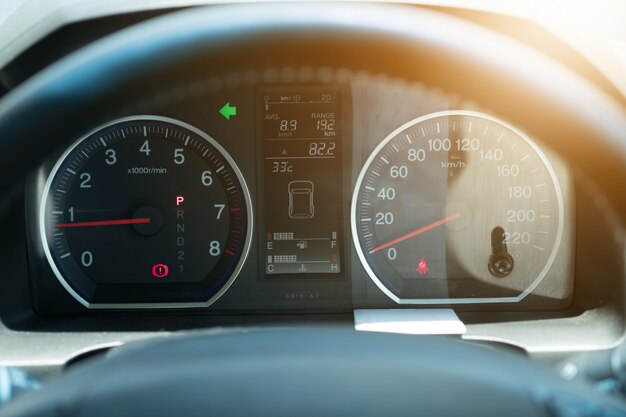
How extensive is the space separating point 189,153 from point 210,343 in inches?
74.0

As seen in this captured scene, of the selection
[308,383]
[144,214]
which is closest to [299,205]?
[144,214]

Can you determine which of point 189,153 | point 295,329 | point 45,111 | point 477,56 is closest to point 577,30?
point 477,56

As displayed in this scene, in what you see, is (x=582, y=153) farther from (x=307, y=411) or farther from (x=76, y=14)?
(x=76, y=14)

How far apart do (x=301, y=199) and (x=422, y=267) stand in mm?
519

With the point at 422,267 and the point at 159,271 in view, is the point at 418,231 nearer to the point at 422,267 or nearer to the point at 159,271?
the point at 422,267

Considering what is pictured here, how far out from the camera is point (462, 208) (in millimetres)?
3145

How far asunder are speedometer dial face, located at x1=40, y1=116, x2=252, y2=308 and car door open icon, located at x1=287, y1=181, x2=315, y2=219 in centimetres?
17

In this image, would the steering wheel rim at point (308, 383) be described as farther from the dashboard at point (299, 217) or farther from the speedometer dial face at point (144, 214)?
the speedometer dial face at point (144, 214)

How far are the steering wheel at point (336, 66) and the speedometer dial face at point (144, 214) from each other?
1831 millimetres

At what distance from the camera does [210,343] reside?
136 cm

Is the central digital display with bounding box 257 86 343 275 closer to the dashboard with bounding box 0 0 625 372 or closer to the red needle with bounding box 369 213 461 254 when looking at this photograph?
the dashboard with bounding box 0 0 625 372

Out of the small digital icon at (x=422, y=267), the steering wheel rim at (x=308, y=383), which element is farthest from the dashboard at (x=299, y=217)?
the steering wheel rim at (x=308, y=383)

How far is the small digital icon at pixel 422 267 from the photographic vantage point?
3.20 m

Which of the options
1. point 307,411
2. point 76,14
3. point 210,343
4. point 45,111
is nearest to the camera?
point 45,111
